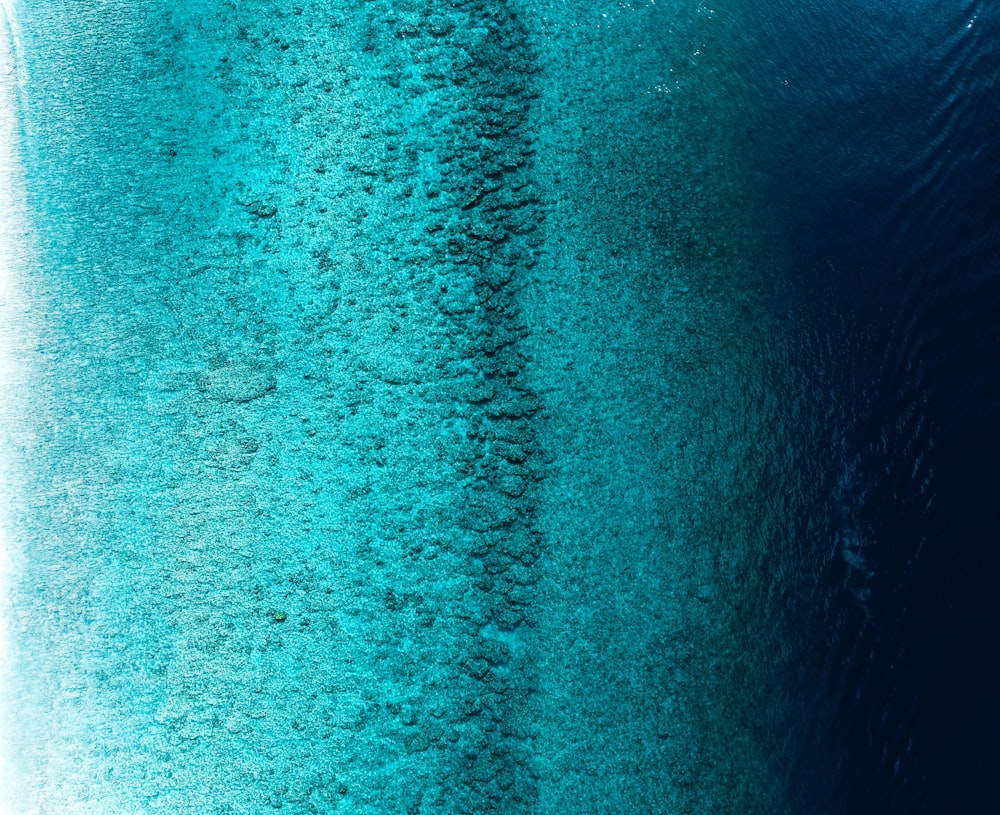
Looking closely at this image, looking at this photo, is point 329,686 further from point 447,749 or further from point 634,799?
point 634,799

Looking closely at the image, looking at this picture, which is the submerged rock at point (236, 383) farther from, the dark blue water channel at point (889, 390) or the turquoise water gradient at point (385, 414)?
the dark blue water channel at point (889, 390)

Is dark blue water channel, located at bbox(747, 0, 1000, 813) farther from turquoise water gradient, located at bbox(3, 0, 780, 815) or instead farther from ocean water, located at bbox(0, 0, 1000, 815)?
turquoise water gradient, located at bbox(3, 0, 780, 815)

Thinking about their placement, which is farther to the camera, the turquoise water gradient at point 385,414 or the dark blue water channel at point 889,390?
the dark blue water channel at point 889,390

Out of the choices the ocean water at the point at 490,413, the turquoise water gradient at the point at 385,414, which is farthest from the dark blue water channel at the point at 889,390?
the turquoise water gradient at the point at 385,414

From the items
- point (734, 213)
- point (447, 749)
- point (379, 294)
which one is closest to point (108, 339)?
point (379, 294)

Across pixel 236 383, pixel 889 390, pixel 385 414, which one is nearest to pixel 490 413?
pixel 385 414

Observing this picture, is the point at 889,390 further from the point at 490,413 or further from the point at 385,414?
the point at 385,414

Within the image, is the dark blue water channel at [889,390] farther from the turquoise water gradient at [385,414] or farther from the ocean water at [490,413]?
the turquoise water gradient at [385,414]
